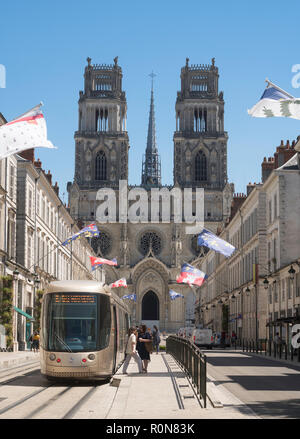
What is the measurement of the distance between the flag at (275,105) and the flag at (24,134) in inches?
221

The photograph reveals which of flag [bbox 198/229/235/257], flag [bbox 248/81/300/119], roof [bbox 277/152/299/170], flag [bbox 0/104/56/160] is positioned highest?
roof [bbox 277/152/299/170]

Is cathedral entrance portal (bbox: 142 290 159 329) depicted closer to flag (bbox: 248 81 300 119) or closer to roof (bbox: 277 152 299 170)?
roof (bbox: 277 152 299 170)

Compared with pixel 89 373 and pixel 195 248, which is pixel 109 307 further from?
pixel 195 248

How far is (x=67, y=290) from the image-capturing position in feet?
67.0

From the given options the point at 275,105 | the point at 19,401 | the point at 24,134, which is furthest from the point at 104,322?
the point at 275,105

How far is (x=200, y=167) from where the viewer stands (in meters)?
107

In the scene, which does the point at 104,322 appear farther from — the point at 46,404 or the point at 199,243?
the point at 199,243

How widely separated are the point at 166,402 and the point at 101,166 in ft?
308

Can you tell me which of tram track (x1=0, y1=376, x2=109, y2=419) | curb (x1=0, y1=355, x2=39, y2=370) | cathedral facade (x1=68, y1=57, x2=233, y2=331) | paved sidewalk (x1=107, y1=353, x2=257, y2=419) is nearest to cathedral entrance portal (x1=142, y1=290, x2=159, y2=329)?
cathedral facade (x1=68, y1=57, x2=233, y2=331)

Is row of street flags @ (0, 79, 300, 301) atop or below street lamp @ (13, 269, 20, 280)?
atop

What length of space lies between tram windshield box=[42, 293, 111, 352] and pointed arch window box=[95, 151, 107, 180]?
87496 mm

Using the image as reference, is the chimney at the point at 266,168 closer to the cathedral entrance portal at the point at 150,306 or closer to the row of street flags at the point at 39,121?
the row of street flags at the point at 39,121

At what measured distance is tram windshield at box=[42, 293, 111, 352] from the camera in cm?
1977
